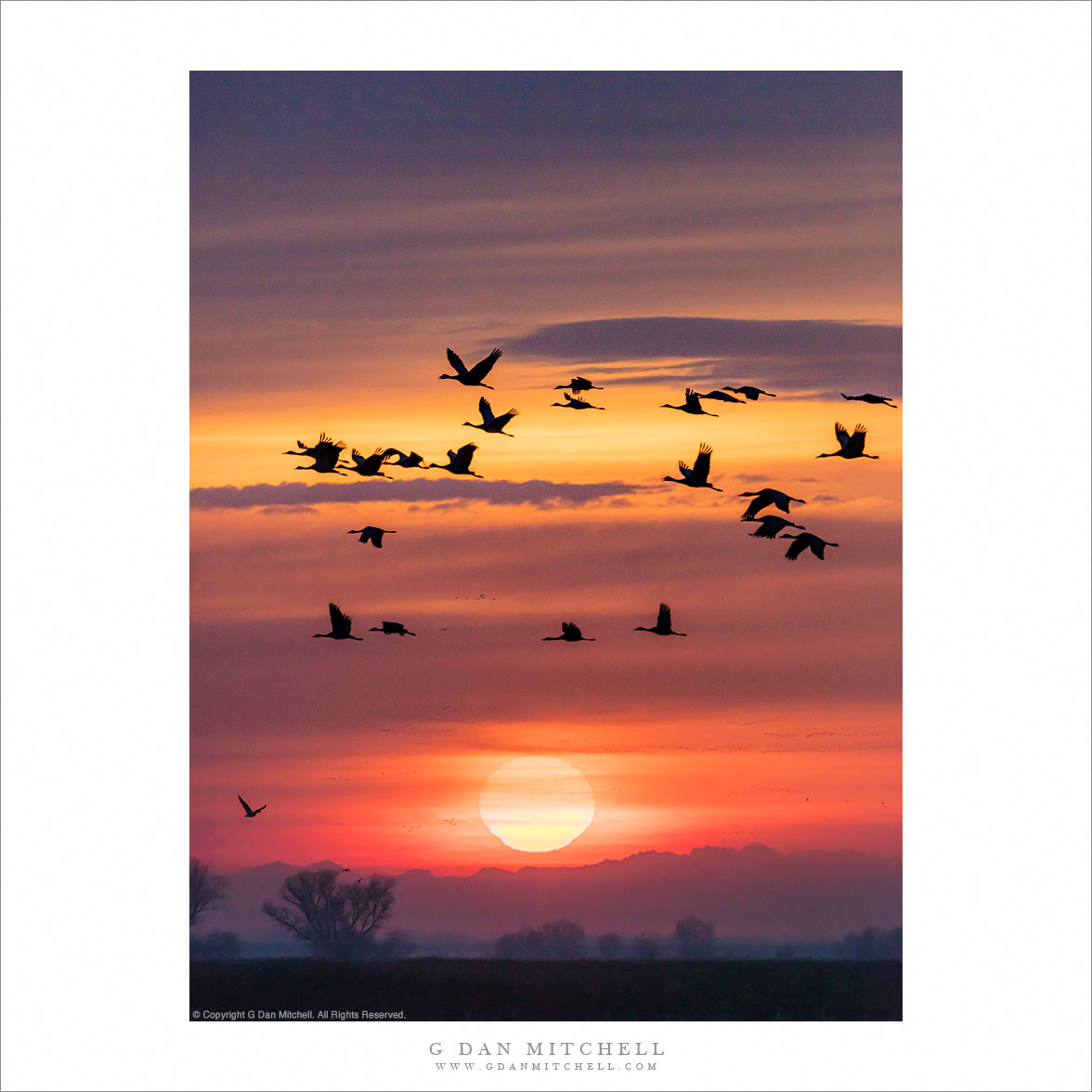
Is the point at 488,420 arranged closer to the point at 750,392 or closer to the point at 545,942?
the point at 750,392

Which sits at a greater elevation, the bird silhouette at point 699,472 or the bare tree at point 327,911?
the bird silhouette at point 699,472

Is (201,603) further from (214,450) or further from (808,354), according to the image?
(808,354)

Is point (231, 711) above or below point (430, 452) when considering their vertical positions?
below

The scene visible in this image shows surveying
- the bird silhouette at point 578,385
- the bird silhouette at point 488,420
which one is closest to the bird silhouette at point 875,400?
the bird silhouette at point 578,385

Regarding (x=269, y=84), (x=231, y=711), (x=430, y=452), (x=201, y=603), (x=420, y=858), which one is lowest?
(x=420, y=858)

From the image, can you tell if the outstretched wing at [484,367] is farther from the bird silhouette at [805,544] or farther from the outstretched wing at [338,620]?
the bird silhouette at [805,544]

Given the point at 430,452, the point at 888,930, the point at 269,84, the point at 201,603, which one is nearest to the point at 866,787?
the point at 888,930
